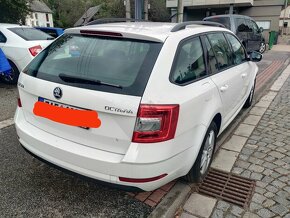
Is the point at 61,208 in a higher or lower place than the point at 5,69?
lower

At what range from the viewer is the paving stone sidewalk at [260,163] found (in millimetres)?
2600

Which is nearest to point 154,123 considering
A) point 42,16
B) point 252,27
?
point 252,27

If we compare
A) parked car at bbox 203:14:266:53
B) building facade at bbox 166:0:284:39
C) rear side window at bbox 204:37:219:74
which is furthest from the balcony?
rear side window at bbox 204:37:219:74

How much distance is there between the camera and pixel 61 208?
255 cm

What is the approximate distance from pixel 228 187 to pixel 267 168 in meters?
0.65

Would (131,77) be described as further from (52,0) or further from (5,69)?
(52,0)

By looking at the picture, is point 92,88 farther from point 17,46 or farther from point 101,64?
point 17,46

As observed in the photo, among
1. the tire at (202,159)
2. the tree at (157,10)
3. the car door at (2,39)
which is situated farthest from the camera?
the tree at (157,10)

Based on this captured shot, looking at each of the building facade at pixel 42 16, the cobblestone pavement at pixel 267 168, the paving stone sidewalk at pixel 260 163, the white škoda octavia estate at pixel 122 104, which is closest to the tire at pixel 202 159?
the white škoda octavia estate at pixel 122 104

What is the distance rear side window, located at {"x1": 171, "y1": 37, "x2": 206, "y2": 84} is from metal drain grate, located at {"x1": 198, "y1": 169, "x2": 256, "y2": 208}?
3.87 ft

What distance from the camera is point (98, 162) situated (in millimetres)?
2150

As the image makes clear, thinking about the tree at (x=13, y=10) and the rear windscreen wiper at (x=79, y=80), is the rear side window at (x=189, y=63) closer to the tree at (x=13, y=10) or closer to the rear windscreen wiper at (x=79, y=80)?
the rear windscreen wiper at (x=79, y=80)

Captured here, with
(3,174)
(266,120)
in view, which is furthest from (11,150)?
(266,120)

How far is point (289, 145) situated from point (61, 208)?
3.09 metres
